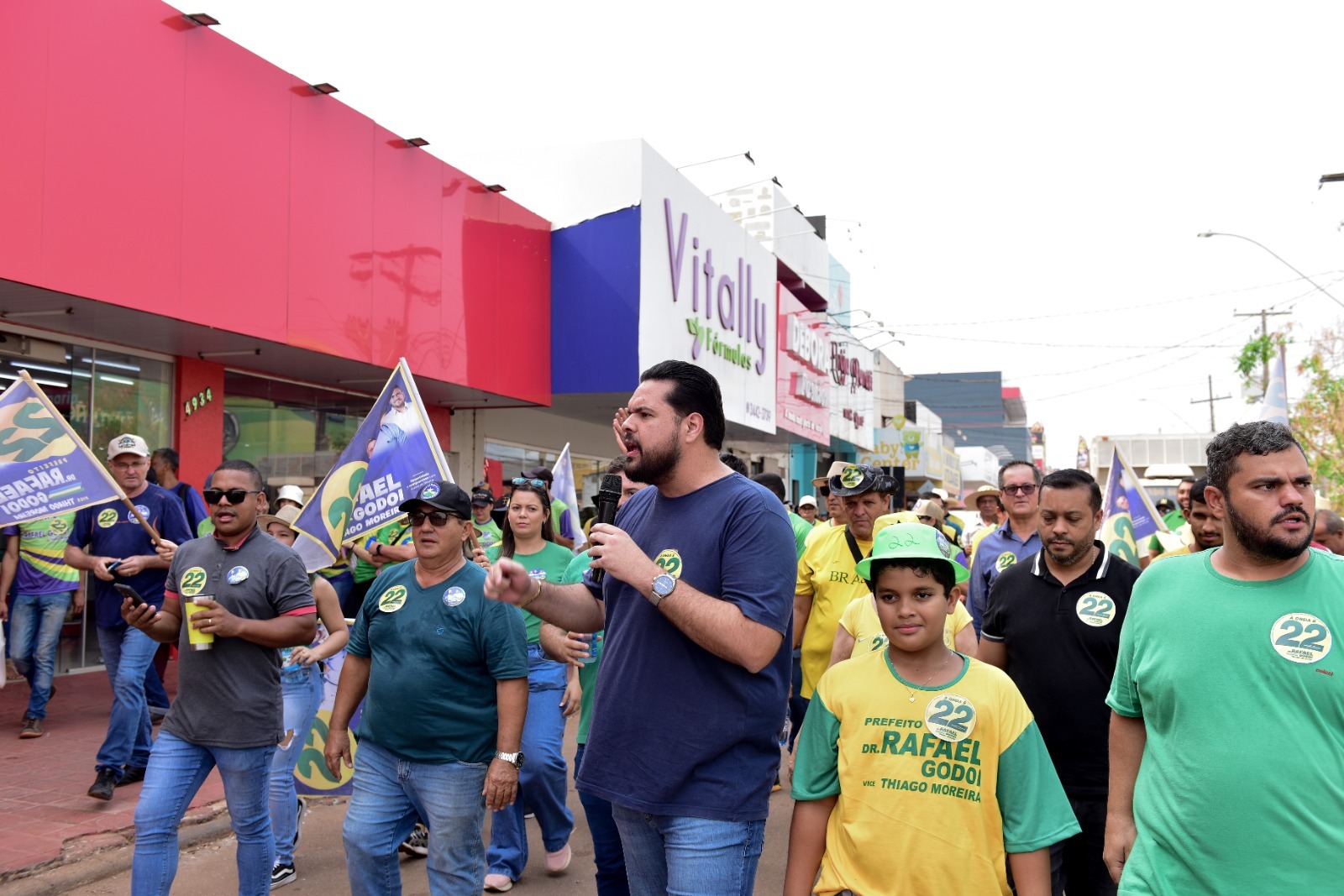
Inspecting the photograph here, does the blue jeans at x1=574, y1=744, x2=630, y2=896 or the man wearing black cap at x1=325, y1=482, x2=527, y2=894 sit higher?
the man wearing black cap at x1=325, y1=482, x2=527, y2=894

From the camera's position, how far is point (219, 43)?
9727mm

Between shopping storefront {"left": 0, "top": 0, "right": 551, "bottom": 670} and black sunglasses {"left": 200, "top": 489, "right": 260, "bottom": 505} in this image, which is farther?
shopping storefront {"left": 0, "top": 0, "right": 551, "bottom": 670}

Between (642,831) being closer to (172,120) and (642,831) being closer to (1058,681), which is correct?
(1058,681)

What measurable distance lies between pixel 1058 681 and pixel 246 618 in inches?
133

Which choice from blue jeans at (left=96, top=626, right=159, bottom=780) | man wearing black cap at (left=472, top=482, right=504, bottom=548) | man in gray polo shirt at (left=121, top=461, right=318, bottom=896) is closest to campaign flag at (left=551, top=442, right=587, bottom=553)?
man wearing black cap at (left=472, top=482, right=504, bottom=548)

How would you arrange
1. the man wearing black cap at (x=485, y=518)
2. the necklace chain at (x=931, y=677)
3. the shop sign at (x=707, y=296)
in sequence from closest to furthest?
1. the necklace chain at (x=931, y=677)
2. the man wearing black cap at (x=485, y=518)
3. the shop sign at (x=707, y=296)

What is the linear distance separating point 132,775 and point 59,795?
1.60 feet

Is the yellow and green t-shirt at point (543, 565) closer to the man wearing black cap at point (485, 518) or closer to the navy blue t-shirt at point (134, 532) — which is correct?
the man wearing black cap at point (485, 518)

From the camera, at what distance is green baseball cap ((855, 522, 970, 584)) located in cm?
318

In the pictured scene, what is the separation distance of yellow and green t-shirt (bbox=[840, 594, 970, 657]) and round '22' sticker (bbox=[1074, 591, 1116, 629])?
0.81 metres

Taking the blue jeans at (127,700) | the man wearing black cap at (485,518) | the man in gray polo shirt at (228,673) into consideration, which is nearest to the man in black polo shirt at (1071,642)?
the man in gray polo shirt at (228,673)

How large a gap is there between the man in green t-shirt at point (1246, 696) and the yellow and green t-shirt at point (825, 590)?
3.05 meters

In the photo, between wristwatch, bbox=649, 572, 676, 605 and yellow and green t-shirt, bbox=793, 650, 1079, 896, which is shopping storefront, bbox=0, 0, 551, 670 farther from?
yellow and green t-shirt, bbox=793, 650, 1079, 896

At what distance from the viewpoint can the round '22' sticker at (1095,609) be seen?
4.12m
